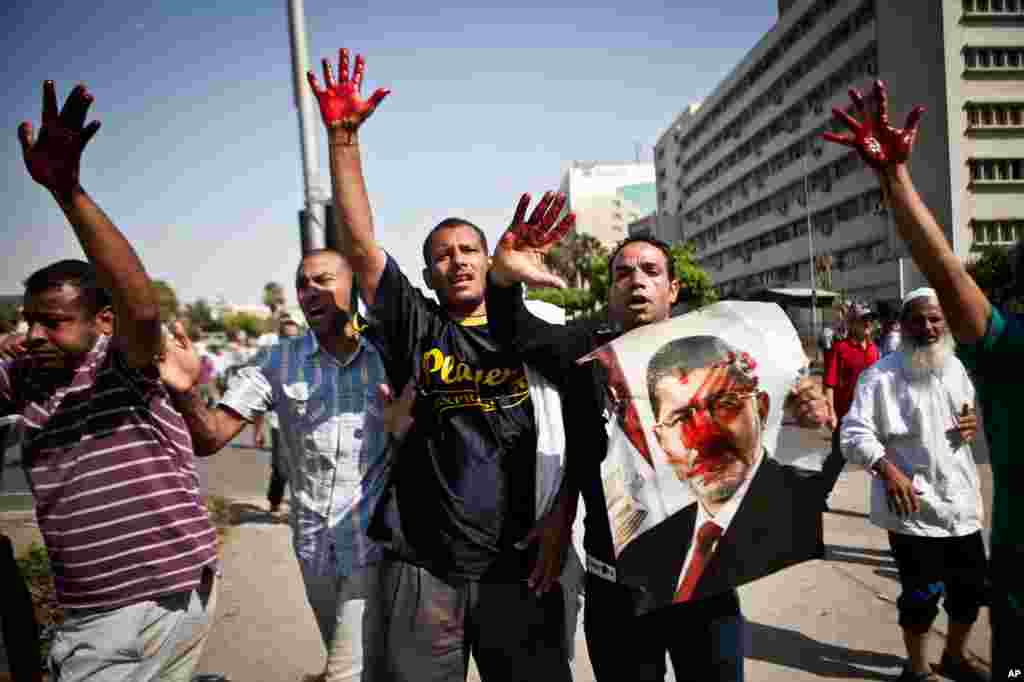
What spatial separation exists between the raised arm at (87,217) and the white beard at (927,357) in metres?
3.58

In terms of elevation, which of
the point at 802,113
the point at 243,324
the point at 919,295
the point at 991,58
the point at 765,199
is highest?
the point at 802,113

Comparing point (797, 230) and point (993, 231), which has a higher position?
point (797, 230)

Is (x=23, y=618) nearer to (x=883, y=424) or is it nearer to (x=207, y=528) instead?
(x=207, y=528)

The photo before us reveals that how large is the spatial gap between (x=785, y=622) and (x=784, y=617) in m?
0.08

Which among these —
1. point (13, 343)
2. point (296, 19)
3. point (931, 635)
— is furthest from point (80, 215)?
point (296, 19)

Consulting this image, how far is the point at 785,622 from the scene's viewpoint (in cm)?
431

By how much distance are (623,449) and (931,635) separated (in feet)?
9.93

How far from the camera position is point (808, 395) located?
7.39ft

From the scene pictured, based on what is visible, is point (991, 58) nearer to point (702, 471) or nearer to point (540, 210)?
point (540, 210)

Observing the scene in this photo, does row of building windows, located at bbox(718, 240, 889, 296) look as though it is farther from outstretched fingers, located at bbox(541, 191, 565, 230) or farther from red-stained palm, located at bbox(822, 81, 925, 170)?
red-stained palm, located at bbox(822, 81, 925, 170)

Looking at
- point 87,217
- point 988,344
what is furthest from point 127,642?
point 988,344

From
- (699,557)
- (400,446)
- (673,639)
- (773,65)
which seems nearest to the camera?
(699,557)

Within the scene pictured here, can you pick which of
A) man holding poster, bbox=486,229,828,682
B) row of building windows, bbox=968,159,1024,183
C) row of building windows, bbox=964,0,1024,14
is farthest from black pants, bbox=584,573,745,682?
row of building windows, bbox=964,0,1024,14

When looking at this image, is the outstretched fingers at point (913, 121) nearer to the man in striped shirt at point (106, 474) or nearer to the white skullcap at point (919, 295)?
the white skullcap at point (919, 295)
